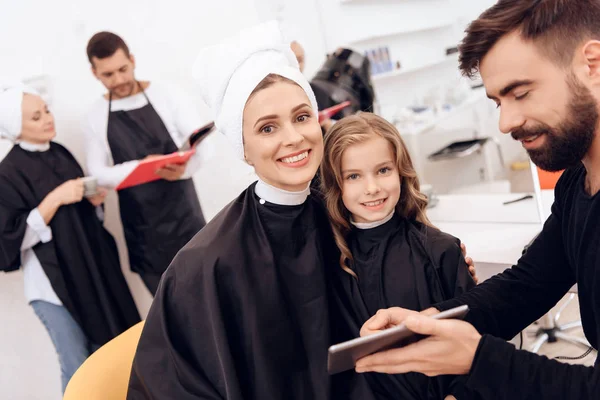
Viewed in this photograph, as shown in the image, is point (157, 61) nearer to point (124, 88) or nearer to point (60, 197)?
point (124, 88)

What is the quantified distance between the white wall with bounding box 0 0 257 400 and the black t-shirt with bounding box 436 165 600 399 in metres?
1.75

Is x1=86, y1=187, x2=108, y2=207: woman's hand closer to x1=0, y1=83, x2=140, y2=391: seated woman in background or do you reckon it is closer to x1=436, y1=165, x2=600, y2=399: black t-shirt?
x1=0, y1=83, x2=140, y2=391: seated woman in background

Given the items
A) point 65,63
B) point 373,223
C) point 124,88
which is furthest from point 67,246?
point 373,223

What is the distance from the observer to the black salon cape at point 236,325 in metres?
1.28

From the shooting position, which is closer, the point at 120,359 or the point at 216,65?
the point at 216,65

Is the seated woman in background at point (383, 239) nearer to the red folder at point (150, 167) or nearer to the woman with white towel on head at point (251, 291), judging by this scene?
the woman with white towel on head at point (251, 291)

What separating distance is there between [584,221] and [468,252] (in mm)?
893

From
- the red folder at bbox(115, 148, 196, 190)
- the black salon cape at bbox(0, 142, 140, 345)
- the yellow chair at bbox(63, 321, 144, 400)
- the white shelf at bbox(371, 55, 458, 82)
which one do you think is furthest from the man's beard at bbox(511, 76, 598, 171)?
the white shelf at bbox(371, 55, 458, 82)

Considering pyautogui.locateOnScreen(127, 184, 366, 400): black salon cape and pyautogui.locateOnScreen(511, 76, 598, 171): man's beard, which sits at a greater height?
pyautogui.locateOnScreen(511, 76, 598, 171): man's beard

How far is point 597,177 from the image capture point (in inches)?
44.1

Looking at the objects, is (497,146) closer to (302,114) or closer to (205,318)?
(302,114)

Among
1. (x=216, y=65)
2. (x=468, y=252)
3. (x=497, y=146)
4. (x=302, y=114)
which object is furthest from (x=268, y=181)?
(x=497, y=146)

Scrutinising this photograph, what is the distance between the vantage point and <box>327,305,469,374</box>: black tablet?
0.88 m

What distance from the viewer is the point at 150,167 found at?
2.51m
